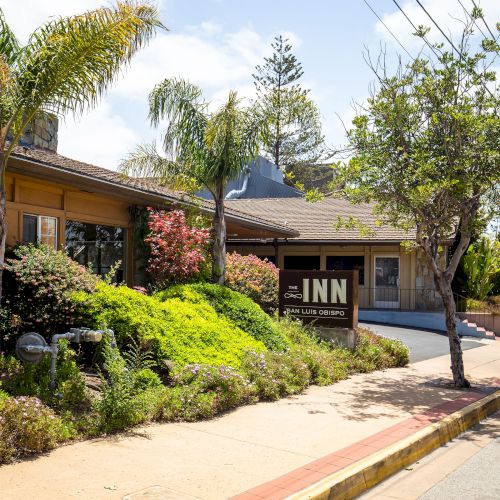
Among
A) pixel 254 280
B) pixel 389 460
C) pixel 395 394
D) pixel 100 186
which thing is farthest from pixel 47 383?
pixel 254 280

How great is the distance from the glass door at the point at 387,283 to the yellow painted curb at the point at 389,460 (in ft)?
51.2

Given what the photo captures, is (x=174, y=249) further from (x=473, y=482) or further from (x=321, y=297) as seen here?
(x=473, y=482)

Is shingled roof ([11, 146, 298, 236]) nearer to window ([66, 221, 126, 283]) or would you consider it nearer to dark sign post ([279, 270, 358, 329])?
window ([66, 221, 126, 283])

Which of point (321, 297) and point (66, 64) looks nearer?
point (66, 64)

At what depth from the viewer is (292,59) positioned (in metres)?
44.6

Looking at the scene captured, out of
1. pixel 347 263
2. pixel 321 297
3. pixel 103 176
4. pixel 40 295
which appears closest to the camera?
pixel 40 295

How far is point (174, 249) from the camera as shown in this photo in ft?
45.7

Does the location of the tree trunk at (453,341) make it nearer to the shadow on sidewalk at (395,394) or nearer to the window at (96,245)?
the shadow on sidewalk at (395,394)

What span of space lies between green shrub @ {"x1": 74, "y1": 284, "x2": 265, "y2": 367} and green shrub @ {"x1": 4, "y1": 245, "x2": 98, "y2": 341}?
248mm

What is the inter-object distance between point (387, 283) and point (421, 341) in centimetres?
716

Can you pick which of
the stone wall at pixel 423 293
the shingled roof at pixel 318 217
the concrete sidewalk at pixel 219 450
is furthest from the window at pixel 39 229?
the stone wall at pixel 423 293

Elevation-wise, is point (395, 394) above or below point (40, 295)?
below

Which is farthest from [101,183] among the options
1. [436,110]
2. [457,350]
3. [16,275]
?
[457,350]

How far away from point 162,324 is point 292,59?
3838 centimetres
